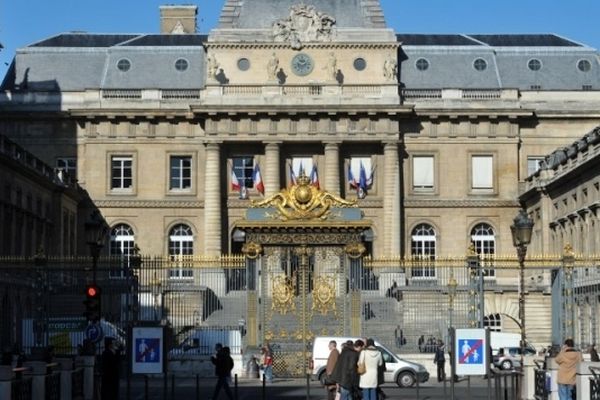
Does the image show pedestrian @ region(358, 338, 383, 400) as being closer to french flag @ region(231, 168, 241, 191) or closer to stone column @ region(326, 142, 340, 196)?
stone column @ region(326, 142, 340, 196)

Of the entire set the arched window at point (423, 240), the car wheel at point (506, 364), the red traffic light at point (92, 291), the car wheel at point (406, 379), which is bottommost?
the car wheel at point (406, 379)

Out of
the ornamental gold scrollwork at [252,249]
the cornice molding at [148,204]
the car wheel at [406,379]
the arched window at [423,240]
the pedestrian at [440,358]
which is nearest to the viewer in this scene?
the ornamental gold scrollwork at [252,249]

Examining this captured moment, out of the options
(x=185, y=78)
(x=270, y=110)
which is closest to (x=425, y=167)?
(x=270, y=110)

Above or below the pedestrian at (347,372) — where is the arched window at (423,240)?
above

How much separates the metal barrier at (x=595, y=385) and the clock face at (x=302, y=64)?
53319mm

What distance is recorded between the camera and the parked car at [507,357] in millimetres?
54916

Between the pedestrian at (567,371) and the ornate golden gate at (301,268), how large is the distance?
1353 cm

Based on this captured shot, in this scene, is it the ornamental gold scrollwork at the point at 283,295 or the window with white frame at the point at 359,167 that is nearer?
the ornamental gold scrollwork at the point at 283,295

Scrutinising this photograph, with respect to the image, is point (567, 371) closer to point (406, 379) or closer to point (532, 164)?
point (406, 379)

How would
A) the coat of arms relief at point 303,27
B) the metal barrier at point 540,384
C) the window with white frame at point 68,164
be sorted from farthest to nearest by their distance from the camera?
the window with white frame at point 68,164, the coat of arms relief at point 303,27, the metal barrier at point 540,384

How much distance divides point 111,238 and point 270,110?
10.6 metres

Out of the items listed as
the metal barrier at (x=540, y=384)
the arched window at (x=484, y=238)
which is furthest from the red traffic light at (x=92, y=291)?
the arched window at (x=484, y=238)

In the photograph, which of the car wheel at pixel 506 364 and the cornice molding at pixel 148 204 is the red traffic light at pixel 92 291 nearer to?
the car wheel at pixel 506 364

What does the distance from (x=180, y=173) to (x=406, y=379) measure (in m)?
39.4
